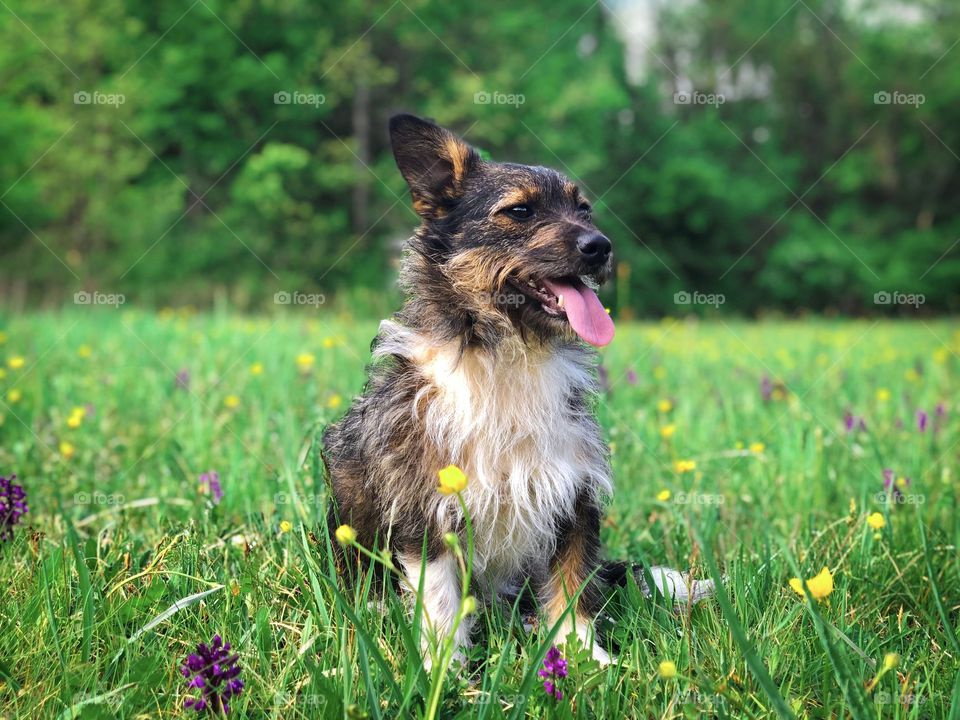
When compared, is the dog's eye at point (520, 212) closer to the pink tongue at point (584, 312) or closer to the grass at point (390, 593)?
the pink tongue at point (584, 312)

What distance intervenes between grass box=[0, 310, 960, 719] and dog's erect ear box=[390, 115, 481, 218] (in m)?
0.97

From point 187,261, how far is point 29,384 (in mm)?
15324

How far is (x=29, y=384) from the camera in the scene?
595 cm

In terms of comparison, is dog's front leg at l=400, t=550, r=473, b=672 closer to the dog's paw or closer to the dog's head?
the dog's paw

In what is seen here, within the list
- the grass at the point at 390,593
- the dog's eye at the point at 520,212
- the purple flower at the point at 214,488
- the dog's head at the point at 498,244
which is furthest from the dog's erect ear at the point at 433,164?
the purple flower at the point at 214,488

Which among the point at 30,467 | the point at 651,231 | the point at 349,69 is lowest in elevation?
the point at 30,467

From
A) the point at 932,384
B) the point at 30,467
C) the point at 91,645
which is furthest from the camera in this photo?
the point at 932,384

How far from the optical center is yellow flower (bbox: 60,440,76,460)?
4391 mm

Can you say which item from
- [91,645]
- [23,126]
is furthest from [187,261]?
[91,645]

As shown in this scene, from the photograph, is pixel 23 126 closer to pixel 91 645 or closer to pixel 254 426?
pixel 254 426

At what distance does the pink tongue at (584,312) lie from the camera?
8.93 feet

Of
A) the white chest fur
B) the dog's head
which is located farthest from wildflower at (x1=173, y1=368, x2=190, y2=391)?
the white chest fur

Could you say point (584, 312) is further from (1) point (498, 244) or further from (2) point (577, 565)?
(2) point (577, 565)

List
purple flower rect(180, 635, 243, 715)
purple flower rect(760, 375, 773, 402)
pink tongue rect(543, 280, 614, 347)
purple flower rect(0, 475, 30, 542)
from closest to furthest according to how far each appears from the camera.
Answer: purple flower rect(180, 635, 243, 715)
pink tongue rect(543, 280, 614, 347)
purple flower rect(0, 475, 30, 542)
purple flower rect(760, 375, 773, 402)
